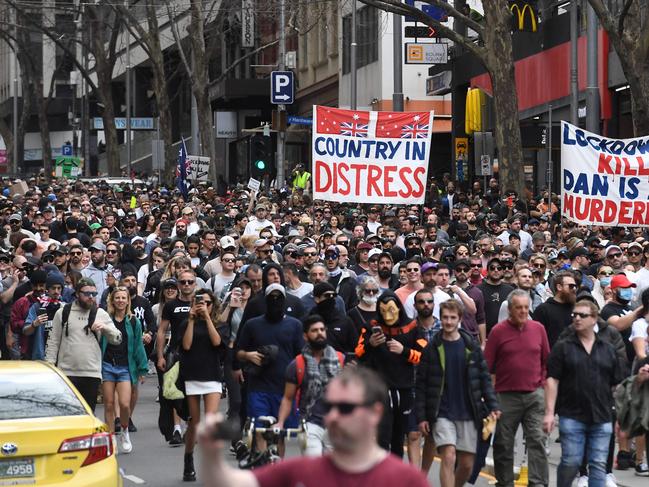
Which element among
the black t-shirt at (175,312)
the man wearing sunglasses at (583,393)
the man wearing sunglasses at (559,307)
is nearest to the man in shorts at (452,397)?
the man wearing sunglasses at (583,393)

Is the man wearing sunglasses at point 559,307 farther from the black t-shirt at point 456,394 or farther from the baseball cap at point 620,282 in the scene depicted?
the black t-shirt at point 456,394

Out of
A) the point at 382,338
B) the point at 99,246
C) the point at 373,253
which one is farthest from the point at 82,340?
the point at 99,246

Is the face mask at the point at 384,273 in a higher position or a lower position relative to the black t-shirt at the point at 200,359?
higher

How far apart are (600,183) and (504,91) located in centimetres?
933

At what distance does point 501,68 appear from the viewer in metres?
28.0

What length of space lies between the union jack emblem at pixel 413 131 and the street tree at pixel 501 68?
5.69 m

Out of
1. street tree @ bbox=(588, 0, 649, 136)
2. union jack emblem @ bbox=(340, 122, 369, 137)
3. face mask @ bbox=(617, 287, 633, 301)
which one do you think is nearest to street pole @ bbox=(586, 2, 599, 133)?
street tree @ bbox=(588, 0, 649, 136)

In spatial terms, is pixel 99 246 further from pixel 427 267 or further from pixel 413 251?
pixel 427 267

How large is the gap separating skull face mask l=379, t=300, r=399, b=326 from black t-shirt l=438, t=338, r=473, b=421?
756 mm

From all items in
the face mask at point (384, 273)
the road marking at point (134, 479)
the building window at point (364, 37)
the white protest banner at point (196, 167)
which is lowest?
the road marking at point (134, 479)

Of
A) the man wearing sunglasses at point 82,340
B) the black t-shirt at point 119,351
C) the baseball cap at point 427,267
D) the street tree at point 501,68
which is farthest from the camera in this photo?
the street tree at point 501,68

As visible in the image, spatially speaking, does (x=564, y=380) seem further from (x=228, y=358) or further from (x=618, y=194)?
(x=618, y=194)

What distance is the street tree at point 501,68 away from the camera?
27594 mm

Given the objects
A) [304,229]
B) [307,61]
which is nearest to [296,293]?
[304,229]
